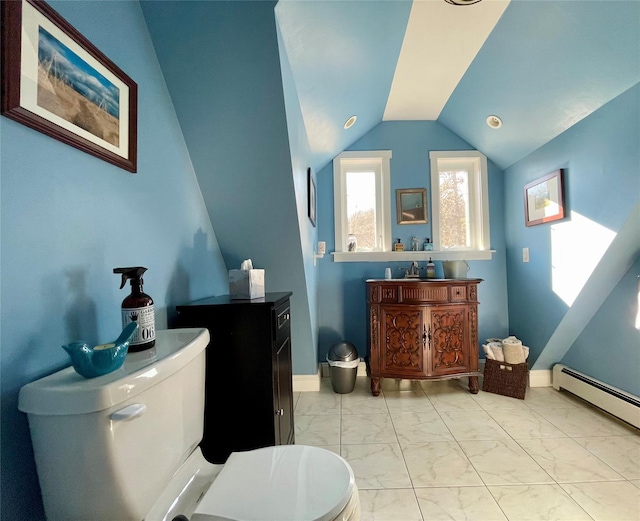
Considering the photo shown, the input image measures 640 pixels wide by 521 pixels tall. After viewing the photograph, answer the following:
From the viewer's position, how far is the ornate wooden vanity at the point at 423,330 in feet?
7.88

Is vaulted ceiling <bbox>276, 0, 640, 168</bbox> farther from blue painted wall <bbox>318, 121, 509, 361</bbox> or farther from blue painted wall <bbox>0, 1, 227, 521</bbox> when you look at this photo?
blue painted wall <bbox>0, 1, 227, 521</bbox>

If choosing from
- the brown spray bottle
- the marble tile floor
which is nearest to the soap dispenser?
the marble tile floor

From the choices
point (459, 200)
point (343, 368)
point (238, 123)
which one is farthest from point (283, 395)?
point (459, 200)

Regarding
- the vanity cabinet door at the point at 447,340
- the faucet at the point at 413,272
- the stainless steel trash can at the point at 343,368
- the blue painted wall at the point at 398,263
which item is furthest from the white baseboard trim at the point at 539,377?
the stainless steel trash can at the point at 343,368

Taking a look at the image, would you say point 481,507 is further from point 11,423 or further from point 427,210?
point 427,210

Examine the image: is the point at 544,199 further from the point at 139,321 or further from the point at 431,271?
the point at 139,321

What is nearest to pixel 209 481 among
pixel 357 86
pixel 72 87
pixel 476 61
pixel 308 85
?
pixel 72 87

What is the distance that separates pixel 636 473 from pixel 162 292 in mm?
2450

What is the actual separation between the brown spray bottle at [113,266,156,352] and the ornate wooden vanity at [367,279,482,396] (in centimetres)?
189

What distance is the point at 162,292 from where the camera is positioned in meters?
1.18

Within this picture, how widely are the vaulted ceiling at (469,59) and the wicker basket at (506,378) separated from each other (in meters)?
1.81

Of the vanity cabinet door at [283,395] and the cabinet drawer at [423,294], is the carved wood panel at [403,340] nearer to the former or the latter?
the cabinet drawer at [423,294]

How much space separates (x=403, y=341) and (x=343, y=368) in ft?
1.79

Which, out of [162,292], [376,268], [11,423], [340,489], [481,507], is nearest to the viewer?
[11,423]
